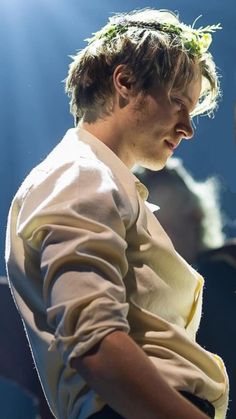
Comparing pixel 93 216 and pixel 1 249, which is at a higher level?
pixel 93 216

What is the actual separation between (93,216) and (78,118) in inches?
15.5

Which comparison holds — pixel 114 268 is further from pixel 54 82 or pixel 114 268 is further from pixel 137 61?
pixel 54 82

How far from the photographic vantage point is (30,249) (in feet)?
2.47

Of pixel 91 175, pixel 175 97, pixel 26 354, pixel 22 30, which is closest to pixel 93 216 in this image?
pixel 91 175

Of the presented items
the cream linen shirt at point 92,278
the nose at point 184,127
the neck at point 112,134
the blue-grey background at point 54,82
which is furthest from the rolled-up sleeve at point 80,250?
the blue-grey background at point 54,82

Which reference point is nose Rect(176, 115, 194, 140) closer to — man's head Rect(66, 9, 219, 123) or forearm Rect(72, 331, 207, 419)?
man's head Rect(66, 9, 219, 123)

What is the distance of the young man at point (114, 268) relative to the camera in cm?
63

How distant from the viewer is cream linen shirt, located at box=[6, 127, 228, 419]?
2.12ft

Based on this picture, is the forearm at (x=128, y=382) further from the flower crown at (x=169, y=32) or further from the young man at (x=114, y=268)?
the flower crown at (x=169, y=32)

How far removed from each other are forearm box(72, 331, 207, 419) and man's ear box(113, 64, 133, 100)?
0.46m

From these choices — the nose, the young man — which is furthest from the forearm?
the nose

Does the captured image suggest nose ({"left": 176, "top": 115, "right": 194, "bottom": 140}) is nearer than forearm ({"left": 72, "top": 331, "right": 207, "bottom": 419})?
No

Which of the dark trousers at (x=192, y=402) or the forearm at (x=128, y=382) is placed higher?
the forearm at (x=128, y=382)

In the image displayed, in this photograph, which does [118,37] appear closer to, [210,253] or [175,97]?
[175,97]
